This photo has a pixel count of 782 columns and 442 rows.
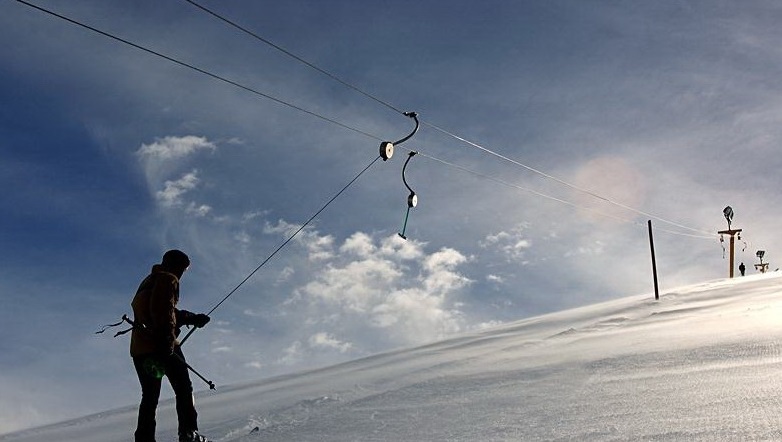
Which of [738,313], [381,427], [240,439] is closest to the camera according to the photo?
[381,427]

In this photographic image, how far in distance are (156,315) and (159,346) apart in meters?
0.32

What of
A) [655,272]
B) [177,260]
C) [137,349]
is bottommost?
[137,349]

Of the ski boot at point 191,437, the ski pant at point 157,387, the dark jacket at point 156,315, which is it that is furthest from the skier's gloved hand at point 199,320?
the ski boot at point 191,437

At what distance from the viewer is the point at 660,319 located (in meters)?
10.5

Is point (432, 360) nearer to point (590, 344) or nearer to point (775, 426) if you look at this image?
point (590, 344)

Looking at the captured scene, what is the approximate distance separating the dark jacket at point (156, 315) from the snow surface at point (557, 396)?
1.13 metres

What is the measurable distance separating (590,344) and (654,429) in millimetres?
4746

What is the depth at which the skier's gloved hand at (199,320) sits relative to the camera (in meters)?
6.52

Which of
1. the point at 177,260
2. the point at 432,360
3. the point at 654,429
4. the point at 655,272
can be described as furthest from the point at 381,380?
the point at 655,272

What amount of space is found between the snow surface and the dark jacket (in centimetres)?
113

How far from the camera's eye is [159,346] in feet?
19.0

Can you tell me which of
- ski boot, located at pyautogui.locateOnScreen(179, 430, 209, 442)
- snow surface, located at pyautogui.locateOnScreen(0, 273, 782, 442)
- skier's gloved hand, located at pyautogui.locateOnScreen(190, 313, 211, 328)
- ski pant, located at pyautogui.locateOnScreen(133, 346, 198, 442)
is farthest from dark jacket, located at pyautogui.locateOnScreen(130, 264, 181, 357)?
snow surface, located at pyautogui.locateOnScreen(0, 273, 782, 442)

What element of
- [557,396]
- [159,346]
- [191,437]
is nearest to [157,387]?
[159,346]

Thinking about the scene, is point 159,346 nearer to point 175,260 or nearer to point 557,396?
point 175,260
